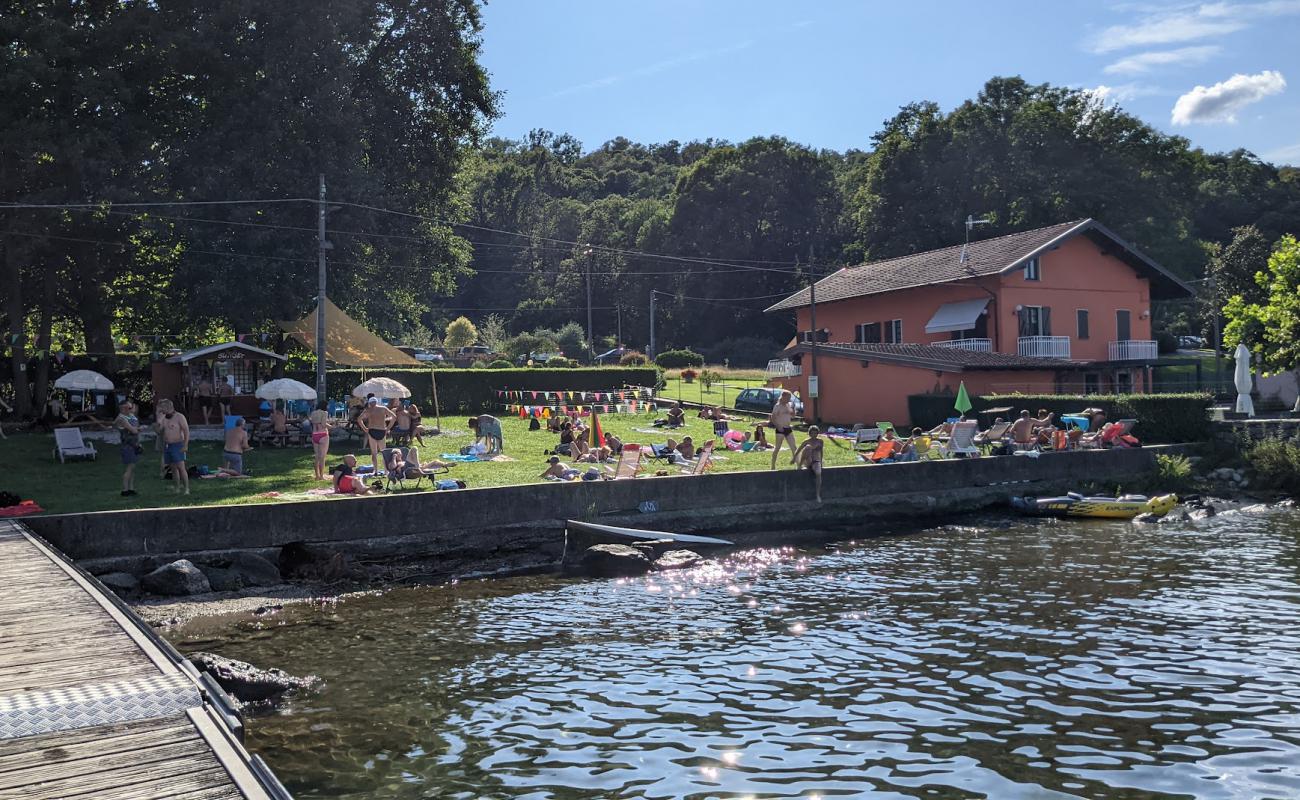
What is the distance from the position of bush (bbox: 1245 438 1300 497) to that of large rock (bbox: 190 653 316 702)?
1007 inches

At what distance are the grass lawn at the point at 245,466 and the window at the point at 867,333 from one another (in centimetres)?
1790

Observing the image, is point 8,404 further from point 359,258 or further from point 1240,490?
point 1240,490

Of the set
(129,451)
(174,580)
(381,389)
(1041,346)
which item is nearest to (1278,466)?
(1041,346)

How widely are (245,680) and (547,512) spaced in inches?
378

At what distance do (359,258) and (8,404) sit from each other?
488 inches

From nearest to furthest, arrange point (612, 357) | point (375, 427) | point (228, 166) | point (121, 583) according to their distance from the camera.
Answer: point (121, 583), point (375, 427), point (228, 166), point (612, 357)

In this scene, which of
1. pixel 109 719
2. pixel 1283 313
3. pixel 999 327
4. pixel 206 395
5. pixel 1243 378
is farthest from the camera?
pixel 999 327

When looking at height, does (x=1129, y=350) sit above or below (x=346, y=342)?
below

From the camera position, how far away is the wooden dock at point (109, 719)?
586 cm

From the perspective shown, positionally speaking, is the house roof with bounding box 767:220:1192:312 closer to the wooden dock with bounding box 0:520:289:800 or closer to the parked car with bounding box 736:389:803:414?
the parked car with bounding box 736:389:803:414

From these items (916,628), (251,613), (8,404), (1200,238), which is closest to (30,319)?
(8,404)

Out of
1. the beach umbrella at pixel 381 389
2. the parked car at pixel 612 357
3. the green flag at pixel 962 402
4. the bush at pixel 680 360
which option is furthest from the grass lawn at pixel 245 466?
the parked car at pixel 612 357

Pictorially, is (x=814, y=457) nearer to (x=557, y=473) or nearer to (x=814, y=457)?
(x=814, y=457)

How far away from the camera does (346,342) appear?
31.0 m
